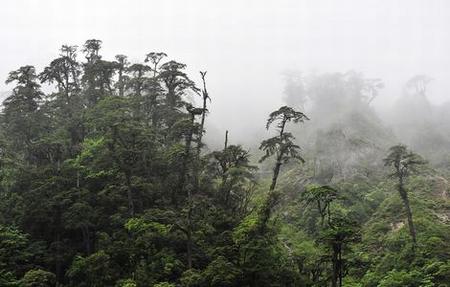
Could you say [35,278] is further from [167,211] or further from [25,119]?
[25,119]

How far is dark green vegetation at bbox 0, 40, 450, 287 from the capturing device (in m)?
24.2

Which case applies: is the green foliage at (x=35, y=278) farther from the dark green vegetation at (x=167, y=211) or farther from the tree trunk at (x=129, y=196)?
the tree trunk at (x=129, y=196)

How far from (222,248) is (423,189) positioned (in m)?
32.6

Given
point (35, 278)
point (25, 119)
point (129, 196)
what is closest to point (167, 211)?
point (129, 196)

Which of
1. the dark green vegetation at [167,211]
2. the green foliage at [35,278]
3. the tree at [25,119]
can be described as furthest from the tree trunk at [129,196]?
the tree at [25,119]

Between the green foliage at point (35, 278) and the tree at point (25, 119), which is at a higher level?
the tree at point (25, 119)

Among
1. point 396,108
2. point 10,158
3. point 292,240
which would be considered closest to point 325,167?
point 292,240

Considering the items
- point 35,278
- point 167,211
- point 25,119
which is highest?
point 25,119

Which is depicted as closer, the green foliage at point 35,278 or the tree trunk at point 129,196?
the green foliage at point 35,278

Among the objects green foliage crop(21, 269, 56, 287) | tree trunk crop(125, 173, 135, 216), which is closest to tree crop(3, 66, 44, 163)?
tree trunk crop(125, 173, 135, 216)

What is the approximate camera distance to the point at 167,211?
2677cm

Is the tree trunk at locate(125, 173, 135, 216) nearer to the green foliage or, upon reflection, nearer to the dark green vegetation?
the dark green vegetation

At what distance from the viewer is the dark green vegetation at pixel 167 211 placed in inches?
952

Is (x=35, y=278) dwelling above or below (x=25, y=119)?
below
